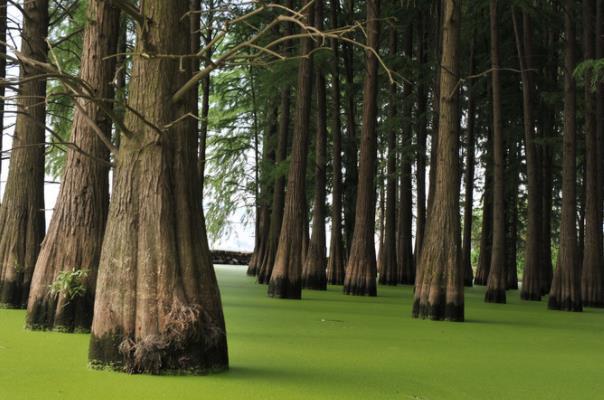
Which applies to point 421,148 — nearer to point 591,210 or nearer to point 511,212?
point 511,212

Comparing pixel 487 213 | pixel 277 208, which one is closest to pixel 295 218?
pixel 277 208

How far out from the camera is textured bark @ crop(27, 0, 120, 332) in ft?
22.3

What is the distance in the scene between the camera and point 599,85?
16.4 meters

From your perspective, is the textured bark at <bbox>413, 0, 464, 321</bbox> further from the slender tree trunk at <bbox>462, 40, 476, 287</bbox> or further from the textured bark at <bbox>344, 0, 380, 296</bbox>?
the slender tree trunk at <bbox>462, 40, 476, 287</bbox>

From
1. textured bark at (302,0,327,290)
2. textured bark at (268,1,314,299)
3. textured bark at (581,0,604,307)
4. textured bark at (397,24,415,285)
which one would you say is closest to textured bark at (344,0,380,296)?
textured bark at (302,0,327,290)

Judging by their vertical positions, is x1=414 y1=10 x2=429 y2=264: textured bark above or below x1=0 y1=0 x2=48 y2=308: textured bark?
above

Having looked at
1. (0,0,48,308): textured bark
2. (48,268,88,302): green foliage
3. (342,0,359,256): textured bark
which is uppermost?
(342,0,359,256): textured bark

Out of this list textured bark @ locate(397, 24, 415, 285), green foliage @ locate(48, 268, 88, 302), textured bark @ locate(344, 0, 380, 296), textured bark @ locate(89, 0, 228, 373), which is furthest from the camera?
textured bark @ locate(397, 24, 415, 285)

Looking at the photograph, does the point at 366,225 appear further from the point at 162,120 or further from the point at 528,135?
the point at 162,120

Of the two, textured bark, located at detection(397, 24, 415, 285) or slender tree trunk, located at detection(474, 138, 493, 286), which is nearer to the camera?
textured bark, located at detection(397, 24, 415, 285)

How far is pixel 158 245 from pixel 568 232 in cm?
1067

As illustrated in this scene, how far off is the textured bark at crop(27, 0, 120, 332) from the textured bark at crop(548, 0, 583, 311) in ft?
30.0

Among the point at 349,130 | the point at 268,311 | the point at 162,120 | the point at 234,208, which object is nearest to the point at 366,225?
the point at 268,311

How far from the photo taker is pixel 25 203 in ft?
30.0
